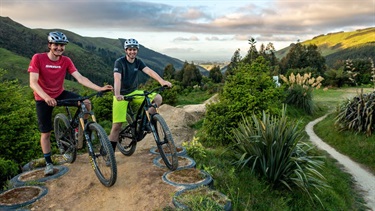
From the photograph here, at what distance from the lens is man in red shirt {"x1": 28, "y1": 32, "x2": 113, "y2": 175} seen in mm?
4668

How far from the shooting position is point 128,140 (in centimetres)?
616

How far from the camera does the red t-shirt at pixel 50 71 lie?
186 inches

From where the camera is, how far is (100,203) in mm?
4285

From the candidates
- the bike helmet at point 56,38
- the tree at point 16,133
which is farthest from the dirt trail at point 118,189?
the tree at point 16,133

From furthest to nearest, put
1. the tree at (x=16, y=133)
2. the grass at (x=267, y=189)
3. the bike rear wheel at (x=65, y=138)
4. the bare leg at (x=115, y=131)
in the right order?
1. the tree at (x=16, y=133)
2. the bare leg at (x=115, y=131)
3. the bike rear wheel at (x=65, y=138)
4. the grass at (x=267, y=189)

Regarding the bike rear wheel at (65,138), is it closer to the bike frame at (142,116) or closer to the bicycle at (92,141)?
the bicycle at (92,141)

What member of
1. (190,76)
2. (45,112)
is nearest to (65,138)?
(45,112)

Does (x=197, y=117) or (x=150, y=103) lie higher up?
(x=150, y=103)

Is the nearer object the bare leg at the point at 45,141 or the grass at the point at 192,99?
the bare leg at the point at 45,141

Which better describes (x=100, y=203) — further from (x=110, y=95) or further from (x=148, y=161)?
(x=110, y=95)

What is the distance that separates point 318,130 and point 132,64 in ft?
38.6

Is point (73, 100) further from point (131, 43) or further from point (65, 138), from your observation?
point (131, 43)

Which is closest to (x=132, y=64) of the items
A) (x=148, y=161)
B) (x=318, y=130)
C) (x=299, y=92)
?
(x=148, y=161)

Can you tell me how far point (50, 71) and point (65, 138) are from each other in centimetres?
150
